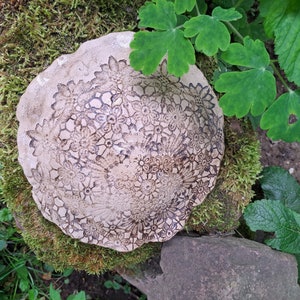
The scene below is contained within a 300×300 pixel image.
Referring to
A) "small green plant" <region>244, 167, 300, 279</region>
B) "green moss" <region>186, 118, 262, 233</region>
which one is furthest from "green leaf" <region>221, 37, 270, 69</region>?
"small green plant" <region>244, 167, 300, 279</region>

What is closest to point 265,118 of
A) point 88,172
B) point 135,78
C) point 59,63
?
point 135,78

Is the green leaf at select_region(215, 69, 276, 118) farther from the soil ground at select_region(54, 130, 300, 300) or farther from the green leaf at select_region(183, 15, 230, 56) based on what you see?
the soil ground at select_region(54, 130, 300, 300)

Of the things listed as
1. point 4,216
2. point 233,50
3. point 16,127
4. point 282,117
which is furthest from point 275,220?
point 4,216

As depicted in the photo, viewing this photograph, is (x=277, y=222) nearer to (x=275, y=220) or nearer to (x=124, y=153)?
(x=275, y=220)

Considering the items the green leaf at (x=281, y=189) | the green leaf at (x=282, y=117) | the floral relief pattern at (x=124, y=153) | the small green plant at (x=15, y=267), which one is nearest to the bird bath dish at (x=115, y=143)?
the floral relief pattern at (x=124, y=153)

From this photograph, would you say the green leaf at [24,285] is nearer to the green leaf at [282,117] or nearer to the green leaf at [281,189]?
the green leaf at [281,189]

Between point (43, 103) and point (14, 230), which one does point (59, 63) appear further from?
→ point (14, 230)
